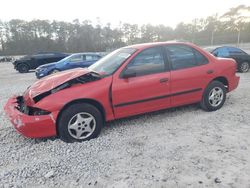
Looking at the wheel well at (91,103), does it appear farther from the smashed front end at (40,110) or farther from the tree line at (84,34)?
the tree line at (84,34)

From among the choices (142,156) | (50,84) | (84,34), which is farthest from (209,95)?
(84,34)

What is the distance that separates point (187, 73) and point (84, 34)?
183 ft

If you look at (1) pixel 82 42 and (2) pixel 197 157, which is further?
(1) pixel 82 42

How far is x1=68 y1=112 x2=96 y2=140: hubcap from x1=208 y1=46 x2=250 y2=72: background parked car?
815 cm

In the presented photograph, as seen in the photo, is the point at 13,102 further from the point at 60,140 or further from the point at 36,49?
the point at 36,49

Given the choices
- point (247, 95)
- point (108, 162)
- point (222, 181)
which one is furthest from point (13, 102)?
point (247, 95)

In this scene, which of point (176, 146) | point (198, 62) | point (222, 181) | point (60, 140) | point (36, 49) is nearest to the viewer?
point (222, 181)

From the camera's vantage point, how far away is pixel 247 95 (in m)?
6.20

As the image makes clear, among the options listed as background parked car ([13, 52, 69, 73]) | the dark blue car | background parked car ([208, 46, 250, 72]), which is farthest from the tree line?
background parked car ([208, 46, 250, 72])

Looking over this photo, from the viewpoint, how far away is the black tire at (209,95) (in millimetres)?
4810

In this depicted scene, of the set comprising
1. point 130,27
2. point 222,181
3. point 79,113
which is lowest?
point 222,181

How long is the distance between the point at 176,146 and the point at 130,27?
63.1 m

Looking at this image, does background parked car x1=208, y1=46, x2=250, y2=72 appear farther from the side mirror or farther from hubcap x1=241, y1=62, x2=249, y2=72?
the side mirror

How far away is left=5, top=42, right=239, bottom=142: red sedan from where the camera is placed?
3.57 meters
